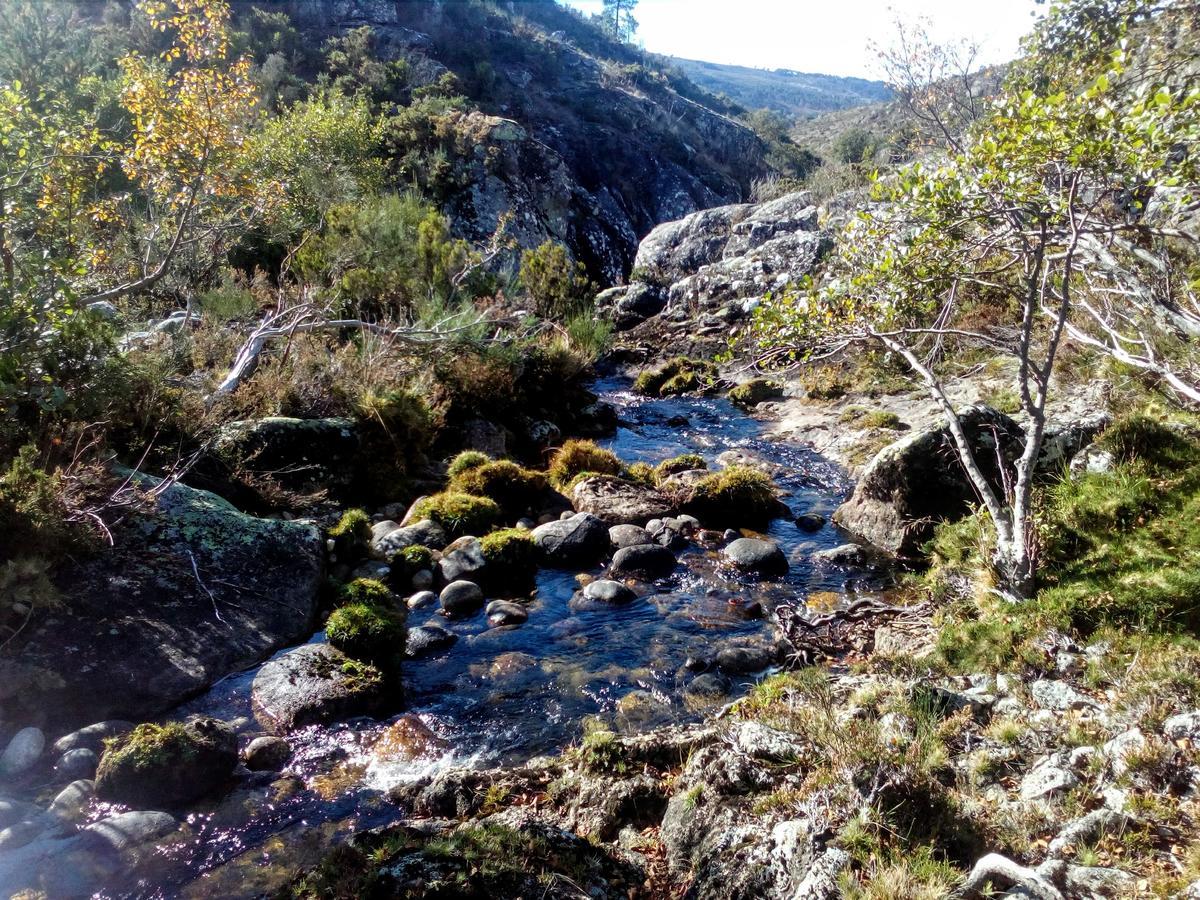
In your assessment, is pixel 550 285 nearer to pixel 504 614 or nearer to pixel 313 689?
pixel 504 614

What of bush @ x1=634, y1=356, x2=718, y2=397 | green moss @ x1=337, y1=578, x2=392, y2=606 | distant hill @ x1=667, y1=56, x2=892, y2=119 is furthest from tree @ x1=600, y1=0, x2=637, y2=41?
green moss @ x1=337, y1=578, x2=392, y2=606

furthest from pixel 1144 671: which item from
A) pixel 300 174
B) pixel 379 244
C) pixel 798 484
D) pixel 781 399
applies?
pixel 300 174

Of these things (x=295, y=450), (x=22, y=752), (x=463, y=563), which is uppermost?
(x=295, y=450)

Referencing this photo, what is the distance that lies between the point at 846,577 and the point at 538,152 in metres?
36.1

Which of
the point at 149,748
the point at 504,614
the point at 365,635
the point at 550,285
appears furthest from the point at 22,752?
the point at 550,285

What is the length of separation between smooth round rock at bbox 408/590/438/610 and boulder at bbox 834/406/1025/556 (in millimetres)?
6104

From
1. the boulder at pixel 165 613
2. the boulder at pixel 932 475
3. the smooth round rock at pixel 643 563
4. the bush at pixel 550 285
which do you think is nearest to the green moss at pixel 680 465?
the smooth round rock at pixel 643 563

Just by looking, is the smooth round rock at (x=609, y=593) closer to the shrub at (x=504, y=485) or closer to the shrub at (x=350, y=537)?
the shrub at (x=504, y=485)

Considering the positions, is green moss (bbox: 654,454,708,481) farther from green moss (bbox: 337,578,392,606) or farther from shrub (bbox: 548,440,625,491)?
green moss (bbox: 337,578,392,606)

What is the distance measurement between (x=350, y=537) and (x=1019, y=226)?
8.13 m

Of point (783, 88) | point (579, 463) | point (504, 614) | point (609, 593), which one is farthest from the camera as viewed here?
point (783, 88)

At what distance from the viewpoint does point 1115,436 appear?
7430mm

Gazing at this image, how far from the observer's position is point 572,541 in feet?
30.8

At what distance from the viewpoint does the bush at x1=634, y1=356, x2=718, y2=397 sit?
21.2 m
